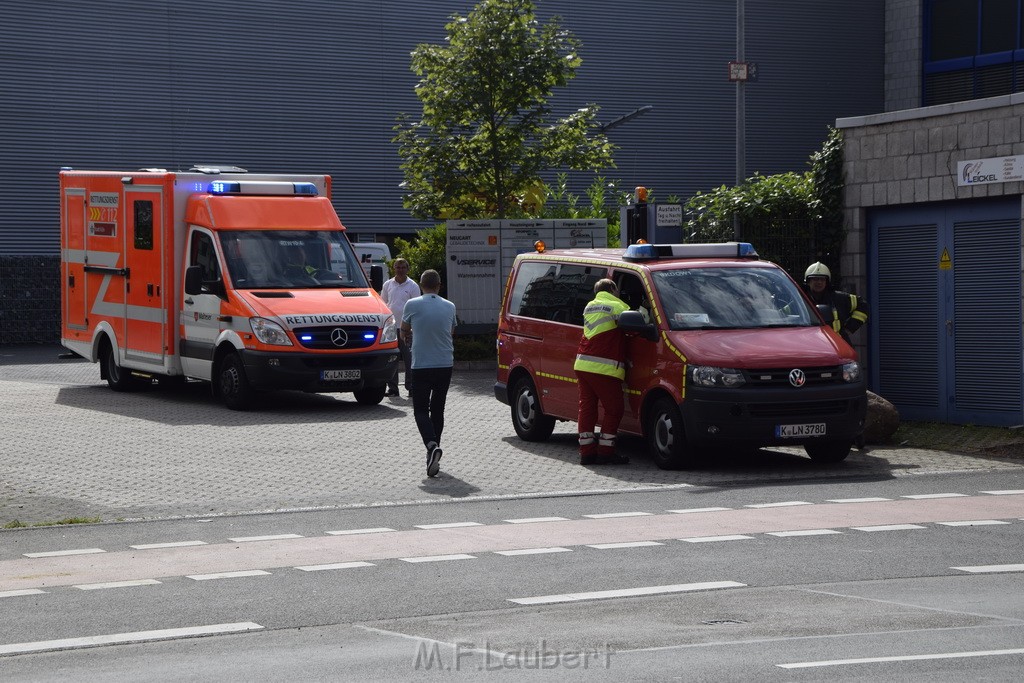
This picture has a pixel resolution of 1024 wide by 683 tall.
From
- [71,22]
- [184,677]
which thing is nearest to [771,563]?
[184,677]

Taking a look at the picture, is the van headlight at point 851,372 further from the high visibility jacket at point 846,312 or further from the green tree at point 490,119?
the green tree at point 490,119

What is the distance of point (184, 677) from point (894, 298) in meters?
13.6

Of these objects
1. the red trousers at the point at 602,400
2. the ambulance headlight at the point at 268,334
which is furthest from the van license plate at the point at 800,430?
the ambulance headlight at the point at 268,334

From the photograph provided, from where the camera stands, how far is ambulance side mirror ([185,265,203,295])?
20.1 metres

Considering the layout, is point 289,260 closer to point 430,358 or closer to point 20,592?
point 430,358

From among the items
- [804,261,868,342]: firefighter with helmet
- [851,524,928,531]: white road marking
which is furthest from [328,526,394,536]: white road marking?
[804,261,868,342]: firefighter with helmet

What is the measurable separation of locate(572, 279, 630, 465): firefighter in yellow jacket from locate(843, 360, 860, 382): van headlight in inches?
78.1

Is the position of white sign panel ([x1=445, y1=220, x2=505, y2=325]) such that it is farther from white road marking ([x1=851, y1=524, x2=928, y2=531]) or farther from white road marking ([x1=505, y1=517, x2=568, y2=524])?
white road marking ([x1=851, y1=524, x2=928, y2=531])

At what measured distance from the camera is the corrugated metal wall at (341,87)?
37.9 meters

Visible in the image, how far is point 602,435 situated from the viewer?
14.9 m

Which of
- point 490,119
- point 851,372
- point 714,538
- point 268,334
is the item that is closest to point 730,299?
point 851,372

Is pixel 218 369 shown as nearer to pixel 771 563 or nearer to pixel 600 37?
pixel 771 563

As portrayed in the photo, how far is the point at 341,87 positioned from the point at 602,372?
28.1 meters

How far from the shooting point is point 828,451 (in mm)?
15078
